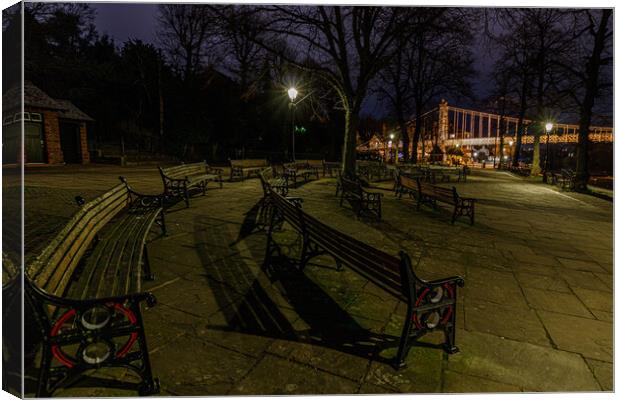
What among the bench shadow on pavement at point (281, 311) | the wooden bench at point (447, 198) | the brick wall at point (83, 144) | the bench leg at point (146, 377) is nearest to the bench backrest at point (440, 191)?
the wooden bench at point (447, 198)

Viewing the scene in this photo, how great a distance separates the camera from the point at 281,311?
3.29 metres

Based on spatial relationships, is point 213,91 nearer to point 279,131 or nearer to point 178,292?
point 279,131

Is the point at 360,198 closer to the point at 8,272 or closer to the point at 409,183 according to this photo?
the point at 409,183

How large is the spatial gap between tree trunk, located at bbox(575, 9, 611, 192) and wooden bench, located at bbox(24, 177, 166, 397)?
678 inches

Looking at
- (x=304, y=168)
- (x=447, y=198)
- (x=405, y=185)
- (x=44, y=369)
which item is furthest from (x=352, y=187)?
(x=304, y=168)

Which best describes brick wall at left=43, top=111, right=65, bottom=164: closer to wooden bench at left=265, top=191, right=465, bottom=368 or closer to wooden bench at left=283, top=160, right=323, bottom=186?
wooden bench at left=283, top=160, right=323, bottom=186

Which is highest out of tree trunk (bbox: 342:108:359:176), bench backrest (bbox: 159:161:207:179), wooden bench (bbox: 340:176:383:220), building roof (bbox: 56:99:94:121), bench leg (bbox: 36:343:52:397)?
building roof (bbox: 56:99:94:121)

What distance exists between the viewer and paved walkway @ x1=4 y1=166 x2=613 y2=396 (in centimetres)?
240

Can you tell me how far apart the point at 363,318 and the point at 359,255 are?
0.56m

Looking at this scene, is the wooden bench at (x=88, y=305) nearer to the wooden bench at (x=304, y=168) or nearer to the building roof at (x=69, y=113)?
the wooden bench at (x=304, y=168)

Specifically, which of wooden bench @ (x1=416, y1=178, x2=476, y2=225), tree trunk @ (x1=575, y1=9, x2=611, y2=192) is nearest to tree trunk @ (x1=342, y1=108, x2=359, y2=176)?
wooden bench @ (x1=416, y1=178, x2=476, y2=225)

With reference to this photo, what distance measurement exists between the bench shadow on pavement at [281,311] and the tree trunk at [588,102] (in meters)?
15.6

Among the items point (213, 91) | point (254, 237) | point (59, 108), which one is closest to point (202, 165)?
point (254, 237)

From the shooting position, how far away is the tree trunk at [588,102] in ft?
49.0
